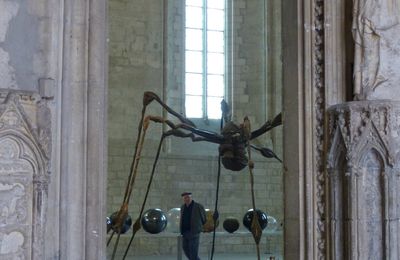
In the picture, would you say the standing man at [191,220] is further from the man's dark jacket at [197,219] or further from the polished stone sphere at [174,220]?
the polished stone sphere at [174,220]

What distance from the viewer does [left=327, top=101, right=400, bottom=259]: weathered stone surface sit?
16.3 feet

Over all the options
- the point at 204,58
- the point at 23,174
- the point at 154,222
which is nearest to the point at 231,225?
the point at 154,222

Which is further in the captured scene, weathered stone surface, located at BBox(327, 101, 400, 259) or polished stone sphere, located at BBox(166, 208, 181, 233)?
polished stone sphere, located at BBox(166, 208, 181, 233)

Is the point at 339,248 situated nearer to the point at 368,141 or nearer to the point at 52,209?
the point at 368,141

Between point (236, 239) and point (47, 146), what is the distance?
11.7 metres

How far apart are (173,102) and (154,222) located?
18.8 feet

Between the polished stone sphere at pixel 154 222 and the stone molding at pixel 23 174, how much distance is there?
5902 millimetres

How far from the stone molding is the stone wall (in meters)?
10.6

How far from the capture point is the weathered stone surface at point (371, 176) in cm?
498

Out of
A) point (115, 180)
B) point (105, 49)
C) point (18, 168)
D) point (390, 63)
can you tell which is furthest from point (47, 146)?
point (115, 180)

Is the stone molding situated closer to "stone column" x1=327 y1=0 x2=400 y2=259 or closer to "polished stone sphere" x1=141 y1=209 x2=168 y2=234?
"stone column" x1=327 y1=0 x2=400 y2=259

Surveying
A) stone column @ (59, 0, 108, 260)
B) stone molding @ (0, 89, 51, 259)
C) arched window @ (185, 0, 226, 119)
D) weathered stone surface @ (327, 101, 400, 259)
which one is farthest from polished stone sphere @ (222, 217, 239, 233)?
stone molding @ (0, 89, 51, 259)

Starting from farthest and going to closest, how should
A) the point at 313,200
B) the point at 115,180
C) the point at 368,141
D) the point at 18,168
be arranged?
1. the point at 115,180
2. the point at 313,200
3. the point at 368,141
4. the point at 18,168

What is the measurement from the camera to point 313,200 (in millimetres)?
5363
